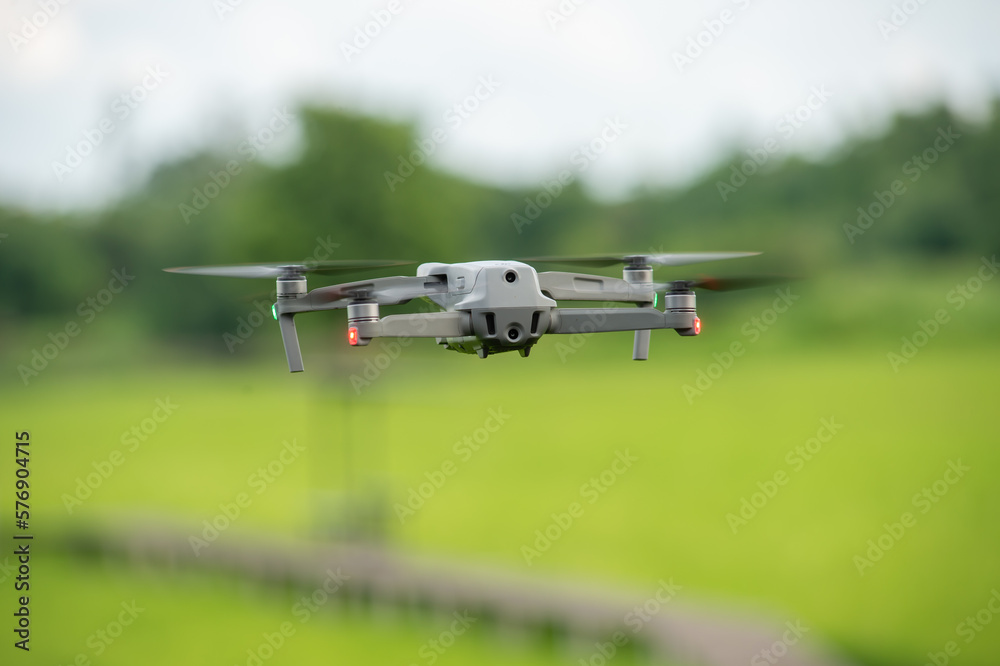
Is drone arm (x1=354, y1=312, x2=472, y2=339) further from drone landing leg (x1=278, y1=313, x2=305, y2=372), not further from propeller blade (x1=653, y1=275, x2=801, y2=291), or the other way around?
propeller blade (x1=653, y1=275, x2=801, y2=291)

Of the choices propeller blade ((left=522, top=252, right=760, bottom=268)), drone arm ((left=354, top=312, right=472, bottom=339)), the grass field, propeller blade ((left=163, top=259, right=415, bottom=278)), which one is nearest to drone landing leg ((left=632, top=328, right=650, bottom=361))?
propeller blade ((left=522, top=252, right=760, bottom=268))

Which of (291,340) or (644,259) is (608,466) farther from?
(291,340)

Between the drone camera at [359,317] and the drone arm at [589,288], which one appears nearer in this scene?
the drone camera at [359,317]

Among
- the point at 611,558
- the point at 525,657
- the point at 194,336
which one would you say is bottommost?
the point at 611,558

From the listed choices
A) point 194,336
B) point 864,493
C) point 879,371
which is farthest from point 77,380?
point 879,371

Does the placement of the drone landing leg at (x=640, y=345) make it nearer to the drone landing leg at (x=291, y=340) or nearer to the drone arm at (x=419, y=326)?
the drone arm at (x=419, y=326)

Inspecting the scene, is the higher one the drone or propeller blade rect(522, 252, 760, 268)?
propeller blade rect(522, 252, 760, 268)

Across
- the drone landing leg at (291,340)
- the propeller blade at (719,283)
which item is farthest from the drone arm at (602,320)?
the drone landing leg at (291,340)

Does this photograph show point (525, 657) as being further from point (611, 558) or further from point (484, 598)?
point (611, 558)
